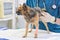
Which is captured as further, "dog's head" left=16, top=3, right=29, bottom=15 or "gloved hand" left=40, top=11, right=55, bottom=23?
"gloved hand" left=40, top=11, right=55, bottom=23

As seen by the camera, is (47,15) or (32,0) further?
(32,0)

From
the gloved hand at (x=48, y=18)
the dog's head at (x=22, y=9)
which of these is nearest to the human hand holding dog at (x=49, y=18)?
the gloved hand at (x=48, y=18)

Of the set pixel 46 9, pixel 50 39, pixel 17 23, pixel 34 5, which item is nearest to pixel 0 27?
pixel 17 23

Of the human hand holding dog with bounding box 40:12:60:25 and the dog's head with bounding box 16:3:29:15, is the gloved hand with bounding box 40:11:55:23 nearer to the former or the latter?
the human hand holding dog with bounding box 40:12:60:25

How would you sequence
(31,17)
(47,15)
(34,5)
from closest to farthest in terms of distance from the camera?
(31,17) → (47,15) → (34,5)

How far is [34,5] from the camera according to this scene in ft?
6.61

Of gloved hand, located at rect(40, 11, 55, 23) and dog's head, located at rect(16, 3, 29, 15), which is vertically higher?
dog's head, located at rect(16, 3, 29, 15)

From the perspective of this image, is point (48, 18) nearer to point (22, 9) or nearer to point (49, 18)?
point (49, 18)

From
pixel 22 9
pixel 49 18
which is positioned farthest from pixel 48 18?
pixel 22 9

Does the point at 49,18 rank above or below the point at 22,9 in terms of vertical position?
below

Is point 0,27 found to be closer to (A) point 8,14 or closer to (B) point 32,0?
(A) point 8,14

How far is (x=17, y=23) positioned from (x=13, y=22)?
2.8 inches

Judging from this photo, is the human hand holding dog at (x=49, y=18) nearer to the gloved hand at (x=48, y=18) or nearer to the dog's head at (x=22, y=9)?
the gloved hand at (x=48, y=18)

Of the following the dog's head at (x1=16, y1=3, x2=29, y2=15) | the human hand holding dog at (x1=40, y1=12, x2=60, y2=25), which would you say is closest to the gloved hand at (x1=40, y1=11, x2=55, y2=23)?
the human hand holding dog at (x1=40, y1=12, x2=60, y2=25)
